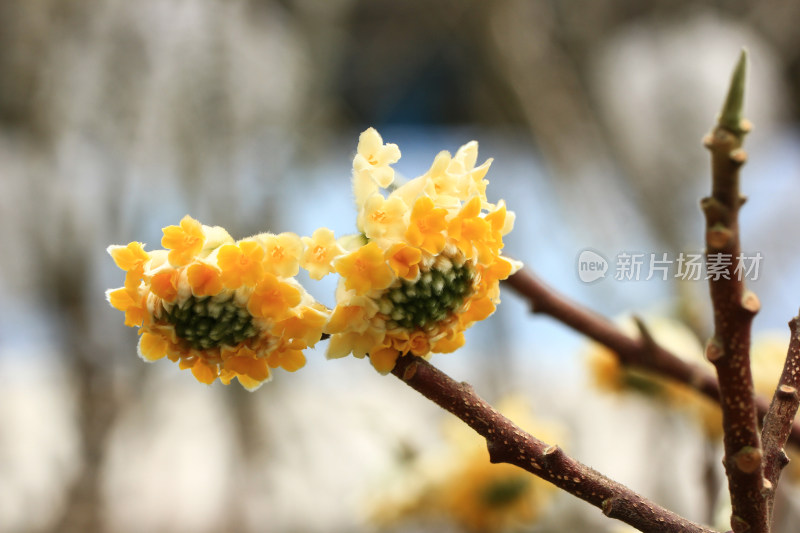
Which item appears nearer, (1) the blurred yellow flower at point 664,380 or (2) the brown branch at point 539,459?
(2) the brown branch at point 539,459

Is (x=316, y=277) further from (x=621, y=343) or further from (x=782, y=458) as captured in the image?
(x=621, y=343)

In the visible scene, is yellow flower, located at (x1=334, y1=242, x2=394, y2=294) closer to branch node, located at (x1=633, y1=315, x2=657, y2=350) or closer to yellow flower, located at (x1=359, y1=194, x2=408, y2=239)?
yellow flower, located at (x1=359, y1=194, x2=408, y2=239)

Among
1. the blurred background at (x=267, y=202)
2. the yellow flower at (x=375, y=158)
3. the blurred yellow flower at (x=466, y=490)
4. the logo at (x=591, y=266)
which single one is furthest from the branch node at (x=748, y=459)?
the blurred background at (x=267, y=202)

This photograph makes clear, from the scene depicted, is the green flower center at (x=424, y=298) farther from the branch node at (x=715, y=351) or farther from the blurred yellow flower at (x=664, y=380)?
the blurred yellow flower at (x=664, y=380)

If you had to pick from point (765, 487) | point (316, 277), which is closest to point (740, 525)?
point (765, 487)

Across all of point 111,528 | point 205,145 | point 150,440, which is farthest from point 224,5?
point 111,528
